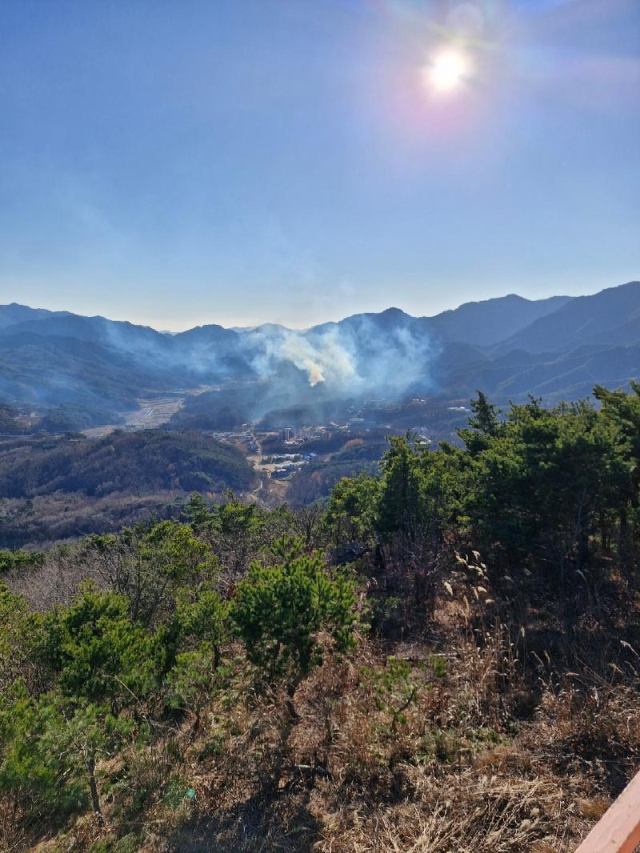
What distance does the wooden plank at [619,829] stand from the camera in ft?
3.99

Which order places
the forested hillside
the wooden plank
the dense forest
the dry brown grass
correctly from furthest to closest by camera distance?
the forested hillside, the dense forest, the dry brown grass, the wooden plank

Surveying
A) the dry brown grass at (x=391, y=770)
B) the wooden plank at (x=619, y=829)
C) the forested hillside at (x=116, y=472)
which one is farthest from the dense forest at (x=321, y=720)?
the forested hillside at (x=116, y=472)

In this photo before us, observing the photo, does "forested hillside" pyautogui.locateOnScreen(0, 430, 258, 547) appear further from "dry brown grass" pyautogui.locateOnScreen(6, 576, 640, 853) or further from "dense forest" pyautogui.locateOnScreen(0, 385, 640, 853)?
"dry brown grass" pyautogui.locateOnScreen(6, 576, 640, 853)

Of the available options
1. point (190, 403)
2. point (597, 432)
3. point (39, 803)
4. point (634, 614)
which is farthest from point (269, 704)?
point (190, 403)

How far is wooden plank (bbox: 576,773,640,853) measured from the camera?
121 centimetres

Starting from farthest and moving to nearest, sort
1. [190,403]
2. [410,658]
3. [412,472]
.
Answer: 1. [190,403]
2. [412,472]
3. [410,658]

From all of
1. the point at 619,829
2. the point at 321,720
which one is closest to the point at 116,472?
the point at 321,720

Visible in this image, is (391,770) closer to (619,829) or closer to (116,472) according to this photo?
(619,829)

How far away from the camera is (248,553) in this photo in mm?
9945

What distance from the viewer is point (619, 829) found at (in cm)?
127

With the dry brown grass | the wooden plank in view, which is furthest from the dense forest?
the wooden plank

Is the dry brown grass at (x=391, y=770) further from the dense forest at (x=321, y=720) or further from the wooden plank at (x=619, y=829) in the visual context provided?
the wooden plank at (x=619, y=829)

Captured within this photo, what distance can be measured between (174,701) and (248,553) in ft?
21.2

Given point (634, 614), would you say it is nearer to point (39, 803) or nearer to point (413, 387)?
point (39, 803)
